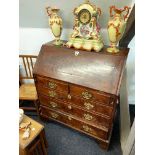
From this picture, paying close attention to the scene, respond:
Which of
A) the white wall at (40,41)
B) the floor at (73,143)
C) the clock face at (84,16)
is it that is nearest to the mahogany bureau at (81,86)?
the floor at (73,143)

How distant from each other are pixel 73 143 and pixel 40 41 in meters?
1.42

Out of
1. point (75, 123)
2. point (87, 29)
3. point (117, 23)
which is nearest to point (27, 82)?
point (75, 123)

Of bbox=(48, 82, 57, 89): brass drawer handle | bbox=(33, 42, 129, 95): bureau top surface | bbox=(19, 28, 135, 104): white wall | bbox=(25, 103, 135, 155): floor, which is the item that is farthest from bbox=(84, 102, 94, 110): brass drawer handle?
bbox=(19, 28, 135, 104): white wall

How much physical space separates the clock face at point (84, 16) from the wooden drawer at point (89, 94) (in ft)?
2.14

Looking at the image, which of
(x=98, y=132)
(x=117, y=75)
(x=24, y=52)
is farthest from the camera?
(x=24, y=52)

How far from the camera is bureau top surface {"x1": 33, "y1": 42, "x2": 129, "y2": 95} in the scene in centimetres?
143

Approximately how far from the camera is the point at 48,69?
173 centimetres

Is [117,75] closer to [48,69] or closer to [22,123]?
[48,69]

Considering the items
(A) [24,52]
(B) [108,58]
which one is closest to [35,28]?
(A) [24,52]

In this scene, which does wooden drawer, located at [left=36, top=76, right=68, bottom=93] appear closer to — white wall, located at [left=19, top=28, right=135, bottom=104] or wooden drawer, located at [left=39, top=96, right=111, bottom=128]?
wooden drawer, located at [left=39, top=96, right=111, bottom=128]

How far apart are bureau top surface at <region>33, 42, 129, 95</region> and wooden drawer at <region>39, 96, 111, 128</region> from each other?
0.32m

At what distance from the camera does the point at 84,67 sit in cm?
156

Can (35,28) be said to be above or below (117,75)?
above
